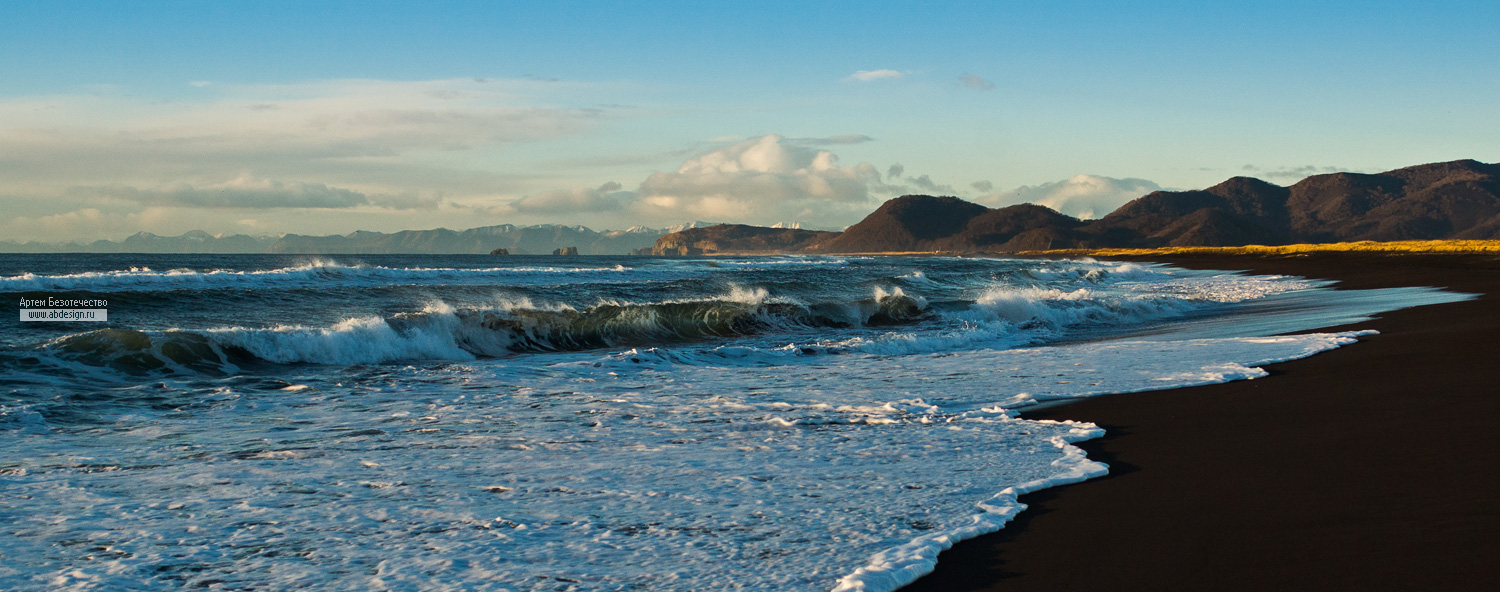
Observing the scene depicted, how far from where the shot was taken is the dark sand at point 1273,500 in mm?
4023

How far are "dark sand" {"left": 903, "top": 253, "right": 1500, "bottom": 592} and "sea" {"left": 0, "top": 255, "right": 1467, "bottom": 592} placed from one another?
378 millimetres

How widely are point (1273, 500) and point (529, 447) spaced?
527cm

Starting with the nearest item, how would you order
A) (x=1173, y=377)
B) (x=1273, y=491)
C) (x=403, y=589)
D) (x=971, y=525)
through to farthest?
(x=403, y=589) → (x=971, y=525) → (x=1273, y=491) → (x=1173, y=377)

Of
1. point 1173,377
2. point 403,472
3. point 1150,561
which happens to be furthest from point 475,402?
point 1173,377

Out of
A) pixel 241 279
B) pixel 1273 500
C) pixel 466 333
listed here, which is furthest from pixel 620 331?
pixel 241 279

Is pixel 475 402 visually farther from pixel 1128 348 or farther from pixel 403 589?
pixel 1128 348

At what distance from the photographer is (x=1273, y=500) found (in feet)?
16.7

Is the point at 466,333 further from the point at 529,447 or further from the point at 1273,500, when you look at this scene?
the point at 1273,500

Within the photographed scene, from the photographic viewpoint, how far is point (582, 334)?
60.7 feet

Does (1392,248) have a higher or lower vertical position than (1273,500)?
higher

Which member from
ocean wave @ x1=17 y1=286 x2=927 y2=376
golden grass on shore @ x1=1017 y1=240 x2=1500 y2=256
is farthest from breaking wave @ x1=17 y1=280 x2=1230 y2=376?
golden grass on shore @ x1=1017 y1=240 x2=1500 y2=256

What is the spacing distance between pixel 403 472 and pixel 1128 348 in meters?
11.7

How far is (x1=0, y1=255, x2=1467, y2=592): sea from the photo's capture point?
4.36m

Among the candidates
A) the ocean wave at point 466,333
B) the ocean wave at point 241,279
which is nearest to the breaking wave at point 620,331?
the ocean wave at point 466,333
